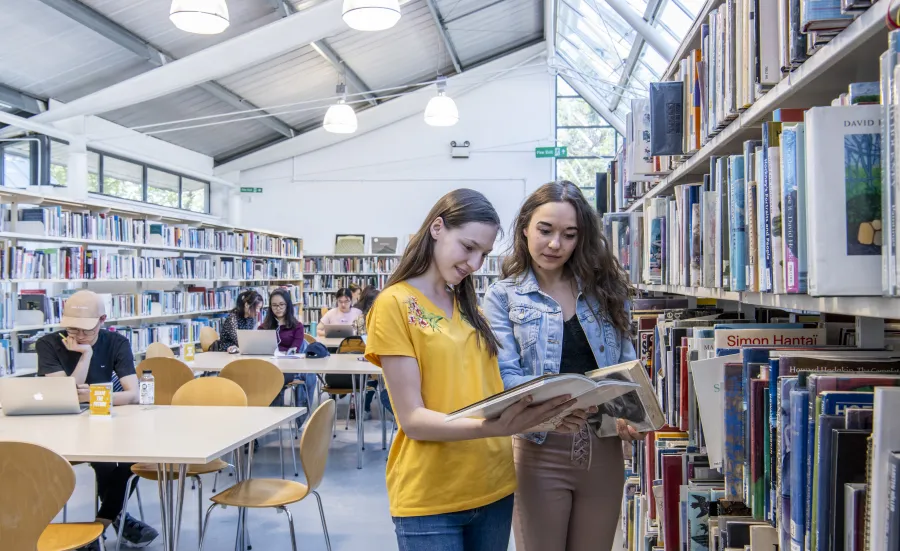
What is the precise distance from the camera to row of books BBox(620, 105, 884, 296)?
0.92 meters

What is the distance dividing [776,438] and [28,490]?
7.28ft

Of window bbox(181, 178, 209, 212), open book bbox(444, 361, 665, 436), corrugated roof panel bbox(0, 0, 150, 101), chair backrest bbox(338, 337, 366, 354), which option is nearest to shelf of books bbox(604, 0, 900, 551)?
open book bbox(444, 361, 665, 436)

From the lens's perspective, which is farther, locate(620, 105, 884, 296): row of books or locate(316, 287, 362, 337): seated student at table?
locate(316, 287, 362, 337): seated student at table

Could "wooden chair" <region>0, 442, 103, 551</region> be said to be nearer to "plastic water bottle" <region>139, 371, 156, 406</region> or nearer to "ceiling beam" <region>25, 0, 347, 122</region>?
"plastic water bottle" <region>139, 371, 156, 406</region>

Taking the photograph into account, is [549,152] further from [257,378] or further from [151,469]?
[151,469]

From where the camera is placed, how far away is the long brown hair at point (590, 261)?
1.96 metres

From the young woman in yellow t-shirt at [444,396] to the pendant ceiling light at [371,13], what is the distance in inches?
123

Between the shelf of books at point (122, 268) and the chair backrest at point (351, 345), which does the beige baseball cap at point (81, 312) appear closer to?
the shelf of books at point (122, 268)

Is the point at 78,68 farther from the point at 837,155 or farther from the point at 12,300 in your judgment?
the point at 837,155

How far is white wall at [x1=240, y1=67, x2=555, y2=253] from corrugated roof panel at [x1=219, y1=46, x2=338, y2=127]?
142 cm

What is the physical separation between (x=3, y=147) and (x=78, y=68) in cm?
112

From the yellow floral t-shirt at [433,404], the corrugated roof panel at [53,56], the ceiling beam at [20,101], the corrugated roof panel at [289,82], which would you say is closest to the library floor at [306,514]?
the yellow floral t-shirt at [433,404]

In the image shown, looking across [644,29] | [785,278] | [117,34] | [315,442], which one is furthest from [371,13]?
[785,278]

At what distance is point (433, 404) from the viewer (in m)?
1.54
